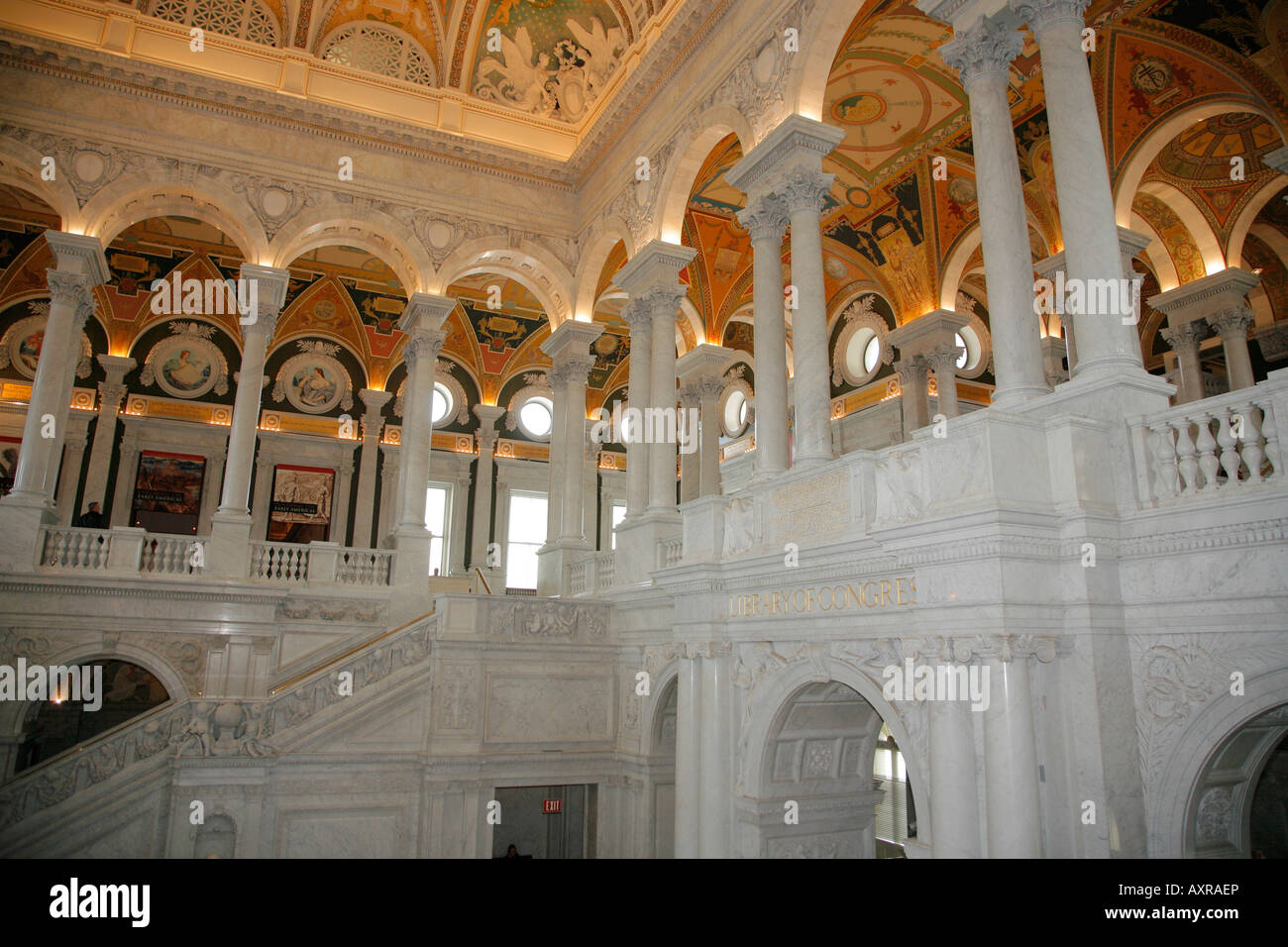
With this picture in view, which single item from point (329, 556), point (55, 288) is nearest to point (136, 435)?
point (55, 288)

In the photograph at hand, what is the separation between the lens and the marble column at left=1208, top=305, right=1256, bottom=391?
51.0ft

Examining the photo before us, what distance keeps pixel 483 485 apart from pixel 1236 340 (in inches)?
722

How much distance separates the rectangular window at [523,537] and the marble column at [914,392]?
11.9m

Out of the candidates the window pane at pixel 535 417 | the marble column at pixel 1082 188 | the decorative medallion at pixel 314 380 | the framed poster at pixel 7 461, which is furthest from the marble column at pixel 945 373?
the framed poster at pixel 7 461

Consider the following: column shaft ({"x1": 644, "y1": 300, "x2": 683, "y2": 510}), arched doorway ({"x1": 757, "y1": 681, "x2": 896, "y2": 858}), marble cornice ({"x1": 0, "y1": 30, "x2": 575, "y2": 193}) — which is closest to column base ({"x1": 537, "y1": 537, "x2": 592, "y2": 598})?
column shaft ({"x1": 644, "y1": 300, "x2": 683, "y2": 510})

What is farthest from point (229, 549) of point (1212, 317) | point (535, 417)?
point (1212, 317)

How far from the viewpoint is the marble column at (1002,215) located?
8336 millimetres

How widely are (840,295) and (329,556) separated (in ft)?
42.3

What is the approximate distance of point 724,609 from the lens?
36.1 ft

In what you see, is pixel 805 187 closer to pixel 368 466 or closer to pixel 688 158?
pixel 688 158

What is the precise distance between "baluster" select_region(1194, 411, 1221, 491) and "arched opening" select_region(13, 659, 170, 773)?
721 inches

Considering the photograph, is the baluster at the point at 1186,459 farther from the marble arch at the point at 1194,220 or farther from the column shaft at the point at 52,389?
the column shaft at the point at 52,389

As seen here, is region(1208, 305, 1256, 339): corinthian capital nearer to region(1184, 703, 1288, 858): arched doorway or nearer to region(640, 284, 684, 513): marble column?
region(640, 284, 684, 513): marble column

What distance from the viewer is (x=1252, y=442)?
6219 mm
